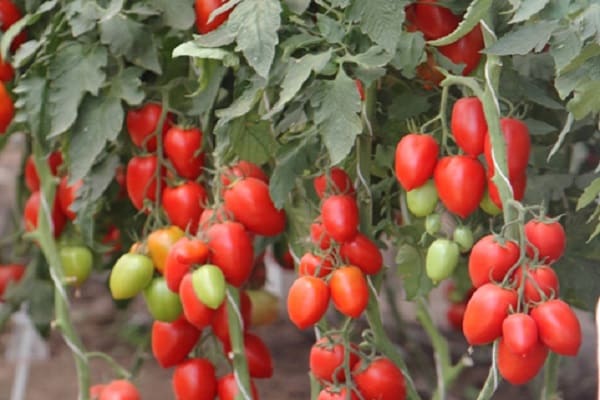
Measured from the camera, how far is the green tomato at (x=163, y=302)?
1719mm

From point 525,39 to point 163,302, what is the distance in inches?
30.2

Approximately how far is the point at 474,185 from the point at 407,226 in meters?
0.29

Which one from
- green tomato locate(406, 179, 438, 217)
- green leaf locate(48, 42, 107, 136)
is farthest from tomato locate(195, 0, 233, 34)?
green tomato locate(406, 179, 438, 217)

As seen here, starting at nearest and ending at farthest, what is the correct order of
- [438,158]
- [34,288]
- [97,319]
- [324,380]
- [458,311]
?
1. [438,158]
2. [324,380]
3. [34,288]
4. [458,311]
5. [97,319]

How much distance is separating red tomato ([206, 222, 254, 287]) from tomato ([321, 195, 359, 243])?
0.17 metres

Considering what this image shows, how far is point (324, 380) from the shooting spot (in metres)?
1.52

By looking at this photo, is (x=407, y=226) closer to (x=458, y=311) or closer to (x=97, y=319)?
(x=458, y=311)

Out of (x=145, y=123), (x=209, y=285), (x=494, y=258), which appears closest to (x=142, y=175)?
(x=145, y=123)

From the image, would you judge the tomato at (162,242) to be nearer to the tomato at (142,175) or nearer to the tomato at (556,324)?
the tomato at (142,175)

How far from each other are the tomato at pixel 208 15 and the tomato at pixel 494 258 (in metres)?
0.54

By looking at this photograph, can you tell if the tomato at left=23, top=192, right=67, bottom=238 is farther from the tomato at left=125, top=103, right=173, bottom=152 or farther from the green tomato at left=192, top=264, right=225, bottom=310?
the green tomato at left=192, top=264, right=225, bottom=310

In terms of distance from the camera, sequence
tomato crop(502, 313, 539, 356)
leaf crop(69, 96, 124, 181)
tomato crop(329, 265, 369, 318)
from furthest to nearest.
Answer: leaf crop(69, 96, 124, 181) < tomato crop(329, 265, 369, 318) < tomato crop(502, 313, 539, 356)

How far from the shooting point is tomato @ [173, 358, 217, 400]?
1729 millimetres

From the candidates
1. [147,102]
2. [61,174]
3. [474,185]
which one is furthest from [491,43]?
[61,174]
